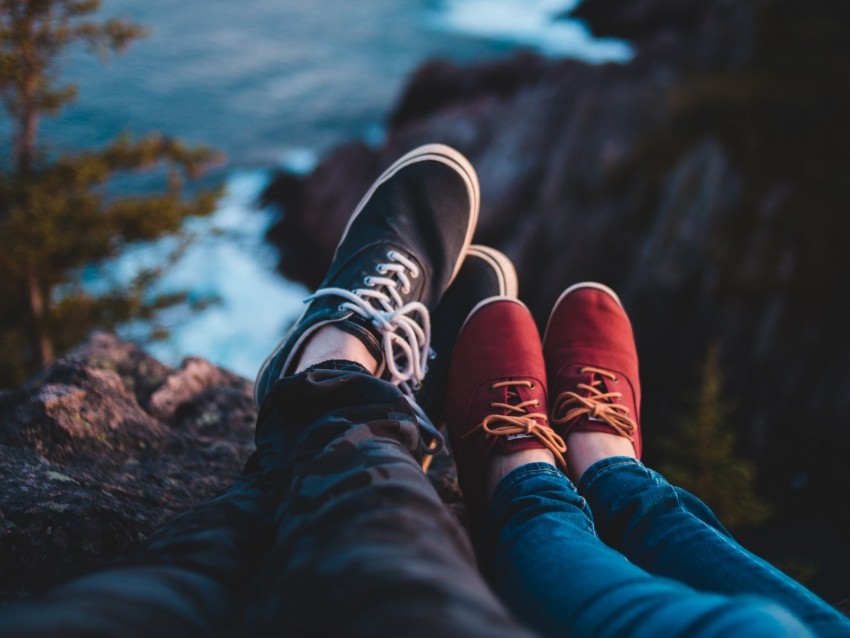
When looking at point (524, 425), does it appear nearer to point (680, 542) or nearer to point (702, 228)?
point (680, 542)

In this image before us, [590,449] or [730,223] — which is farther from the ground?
[730,223]

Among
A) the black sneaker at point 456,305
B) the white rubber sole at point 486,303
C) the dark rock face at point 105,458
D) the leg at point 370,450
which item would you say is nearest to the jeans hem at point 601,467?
the dark rock face at point 105,458

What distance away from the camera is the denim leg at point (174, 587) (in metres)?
0.69

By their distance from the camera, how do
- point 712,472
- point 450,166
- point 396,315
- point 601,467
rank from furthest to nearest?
point 712,472
point 450,166
point 396,315
point 601,467

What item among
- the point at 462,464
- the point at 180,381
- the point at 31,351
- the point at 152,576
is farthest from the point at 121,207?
the point at 152,576

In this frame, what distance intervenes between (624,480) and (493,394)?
0.54m

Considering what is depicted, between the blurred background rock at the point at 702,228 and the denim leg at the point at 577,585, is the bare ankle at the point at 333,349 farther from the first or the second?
the denim leg at the point at 577,585

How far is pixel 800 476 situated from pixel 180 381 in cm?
372

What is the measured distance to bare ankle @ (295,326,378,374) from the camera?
5.82 feet

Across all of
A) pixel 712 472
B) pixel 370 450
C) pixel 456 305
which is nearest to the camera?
pixel 370 450

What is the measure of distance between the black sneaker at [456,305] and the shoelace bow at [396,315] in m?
0.08

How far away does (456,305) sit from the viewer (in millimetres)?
2352

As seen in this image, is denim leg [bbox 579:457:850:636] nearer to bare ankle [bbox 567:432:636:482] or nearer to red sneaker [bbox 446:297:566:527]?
bare ankle [bbox 567:432:636:482]

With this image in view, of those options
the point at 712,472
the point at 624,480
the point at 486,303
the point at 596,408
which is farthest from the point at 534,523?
the point at 712,472
